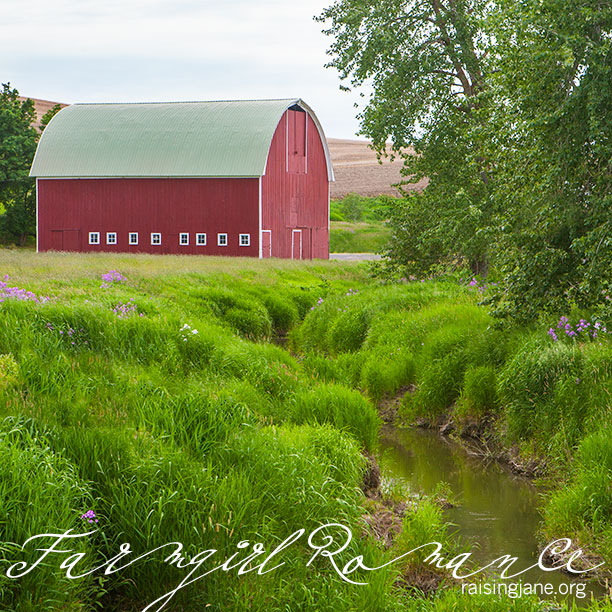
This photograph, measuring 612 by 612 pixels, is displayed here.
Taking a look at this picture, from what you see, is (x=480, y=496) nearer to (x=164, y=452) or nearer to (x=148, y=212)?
(x=164, y=452)

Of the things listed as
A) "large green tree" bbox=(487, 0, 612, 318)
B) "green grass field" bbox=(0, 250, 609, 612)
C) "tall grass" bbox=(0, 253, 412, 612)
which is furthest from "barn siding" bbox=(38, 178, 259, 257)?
"large green tree" bbox=(487, 0, 612, 318)

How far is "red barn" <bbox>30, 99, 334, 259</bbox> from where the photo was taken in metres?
32.0

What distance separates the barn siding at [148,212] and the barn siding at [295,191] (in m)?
1.17

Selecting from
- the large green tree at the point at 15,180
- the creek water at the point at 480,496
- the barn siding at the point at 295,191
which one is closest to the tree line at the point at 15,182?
the large green tree at the point at 15,180

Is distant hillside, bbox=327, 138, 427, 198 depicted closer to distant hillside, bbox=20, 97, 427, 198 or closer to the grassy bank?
distant hillside, bbox=20, 97, 427, 198

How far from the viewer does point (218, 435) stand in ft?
23.1

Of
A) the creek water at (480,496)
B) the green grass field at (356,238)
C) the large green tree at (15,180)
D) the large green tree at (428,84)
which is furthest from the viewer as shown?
the green grass field at (356,238)

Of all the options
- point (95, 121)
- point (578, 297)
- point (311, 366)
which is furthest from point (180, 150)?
point (578, 297)

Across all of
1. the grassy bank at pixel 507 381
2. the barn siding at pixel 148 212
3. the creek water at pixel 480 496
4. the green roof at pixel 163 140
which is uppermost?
the green roof at pixel 163 140

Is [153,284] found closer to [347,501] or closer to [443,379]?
[443,379]

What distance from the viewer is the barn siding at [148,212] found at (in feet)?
105

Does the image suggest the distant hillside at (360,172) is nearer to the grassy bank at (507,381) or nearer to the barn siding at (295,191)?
the barn siding at (295,191)

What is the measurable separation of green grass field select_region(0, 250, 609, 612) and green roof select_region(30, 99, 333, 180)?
1911 cm

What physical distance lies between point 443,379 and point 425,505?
4156mm
